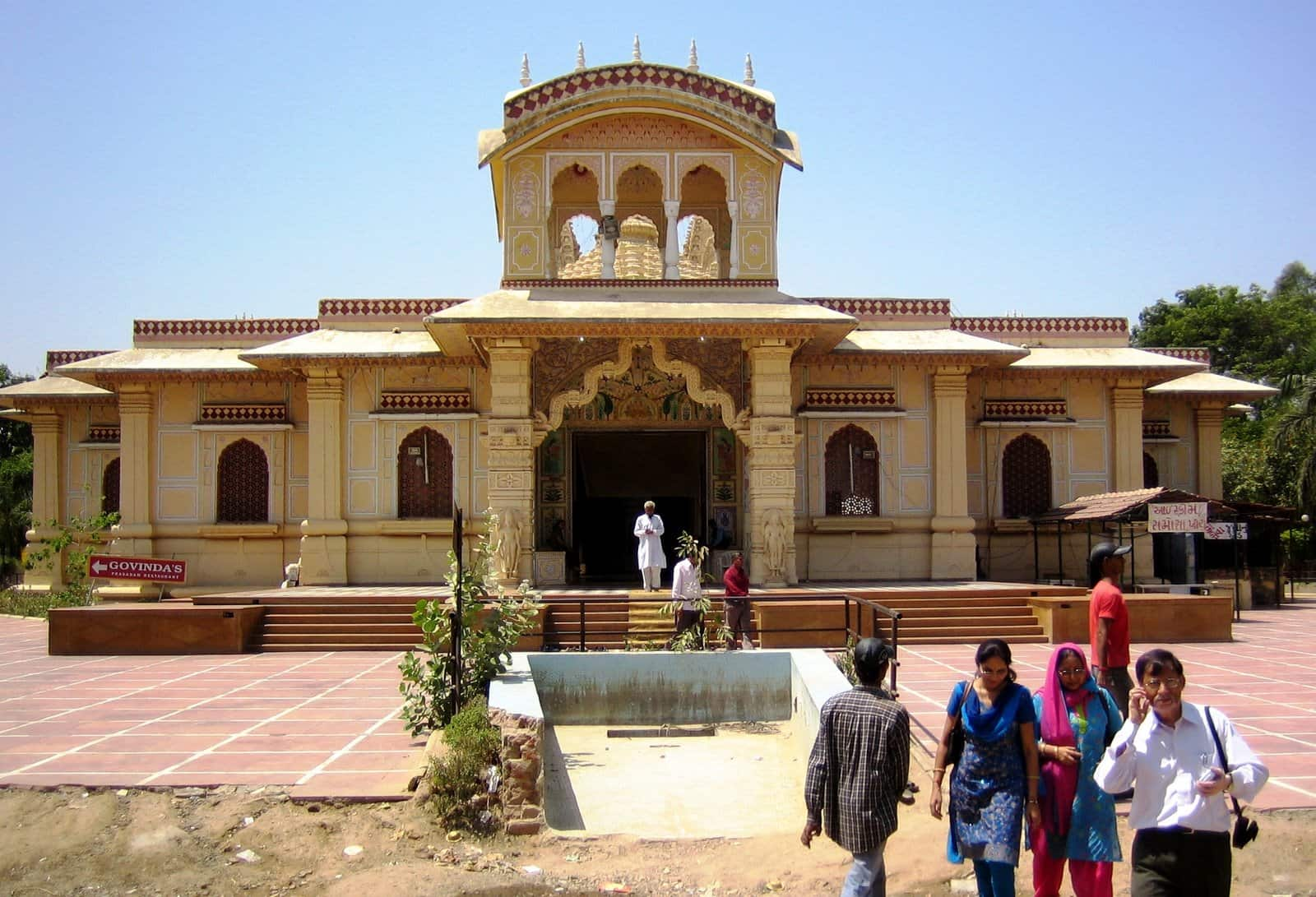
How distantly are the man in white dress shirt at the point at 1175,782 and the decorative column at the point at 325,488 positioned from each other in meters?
16.5

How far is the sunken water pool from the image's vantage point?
825 centimetres

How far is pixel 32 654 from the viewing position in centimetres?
1466

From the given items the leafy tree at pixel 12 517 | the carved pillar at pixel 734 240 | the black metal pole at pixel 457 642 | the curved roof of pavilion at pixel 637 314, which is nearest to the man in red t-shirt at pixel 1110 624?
the black metal pole at pixel 457 642

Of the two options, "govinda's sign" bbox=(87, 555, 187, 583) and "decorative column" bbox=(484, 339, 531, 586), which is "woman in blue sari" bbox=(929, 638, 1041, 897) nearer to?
"decorative column" bbox=(484, 339, 531, 586)

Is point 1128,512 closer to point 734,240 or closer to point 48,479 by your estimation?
point 734,240

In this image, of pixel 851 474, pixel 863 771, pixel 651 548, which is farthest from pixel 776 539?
pixel 863 771

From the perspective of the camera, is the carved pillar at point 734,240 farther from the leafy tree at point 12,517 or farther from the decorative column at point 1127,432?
the leafy tree at point 12,517

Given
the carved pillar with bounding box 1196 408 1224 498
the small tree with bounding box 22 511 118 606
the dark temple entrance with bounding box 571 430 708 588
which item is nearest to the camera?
the small tree with bounding box 22 511 118 606

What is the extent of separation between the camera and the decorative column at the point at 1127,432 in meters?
20.8

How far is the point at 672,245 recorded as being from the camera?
18453 mm

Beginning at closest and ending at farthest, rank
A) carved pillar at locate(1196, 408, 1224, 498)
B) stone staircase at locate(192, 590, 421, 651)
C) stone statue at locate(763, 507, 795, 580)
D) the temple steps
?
the temple steps < stone staircase at locate(192, 590, 421, 651) < stone statue at locate(763, 507, 795, 580) < carved pillar at locate(1196, 408, 1224, 498)

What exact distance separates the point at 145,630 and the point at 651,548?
21.8 feet

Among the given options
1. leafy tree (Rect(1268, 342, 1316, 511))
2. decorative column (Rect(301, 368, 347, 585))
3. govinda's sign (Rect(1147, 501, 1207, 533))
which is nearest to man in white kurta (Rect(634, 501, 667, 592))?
decorative column (Rect(301, 368, 347, 585))

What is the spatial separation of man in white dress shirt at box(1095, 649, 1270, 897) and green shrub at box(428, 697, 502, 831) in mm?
4155
